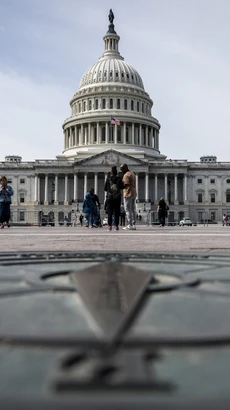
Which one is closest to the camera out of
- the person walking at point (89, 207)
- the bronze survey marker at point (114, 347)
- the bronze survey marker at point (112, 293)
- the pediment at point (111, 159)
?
the bronze survey marker at point (114, 347)

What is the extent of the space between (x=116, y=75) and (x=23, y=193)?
3067cm

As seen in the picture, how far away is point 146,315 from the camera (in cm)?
152

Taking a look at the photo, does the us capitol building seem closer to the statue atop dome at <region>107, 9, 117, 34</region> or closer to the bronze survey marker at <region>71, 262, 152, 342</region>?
the statue atop dome at <region>107, 9, 117, 34</region>

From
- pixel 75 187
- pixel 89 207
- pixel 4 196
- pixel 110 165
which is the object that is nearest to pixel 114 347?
pixel 4 196

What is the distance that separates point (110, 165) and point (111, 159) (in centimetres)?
111

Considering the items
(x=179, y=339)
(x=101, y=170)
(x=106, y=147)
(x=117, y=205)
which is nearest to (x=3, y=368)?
(x=179, y=339)

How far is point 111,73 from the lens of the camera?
9019 centimetres

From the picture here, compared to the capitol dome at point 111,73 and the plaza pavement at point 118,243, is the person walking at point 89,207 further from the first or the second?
the capitol dome at point 111,73

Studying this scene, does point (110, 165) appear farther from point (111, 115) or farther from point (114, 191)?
point (114, 191)

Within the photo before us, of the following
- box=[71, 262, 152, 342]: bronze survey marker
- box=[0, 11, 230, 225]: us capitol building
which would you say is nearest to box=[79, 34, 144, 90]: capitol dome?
box=[0, 11, 230, 225]: us capitol building

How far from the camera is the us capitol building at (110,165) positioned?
78750 mm

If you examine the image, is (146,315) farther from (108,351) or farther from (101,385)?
(101,385)

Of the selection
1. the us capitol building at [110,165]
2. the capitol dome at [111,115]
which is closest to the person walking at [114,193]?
the us capitol building at [110,165]

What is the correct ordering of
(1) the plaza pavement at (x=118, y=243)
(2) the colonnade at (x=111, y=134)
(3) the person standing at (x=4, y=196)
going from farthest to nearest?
(2) the colonnade at (x=111, y=134) → (3) the person standing at (x=4, y=196) → (1) the plaza pavement at (x=118, y=243)
